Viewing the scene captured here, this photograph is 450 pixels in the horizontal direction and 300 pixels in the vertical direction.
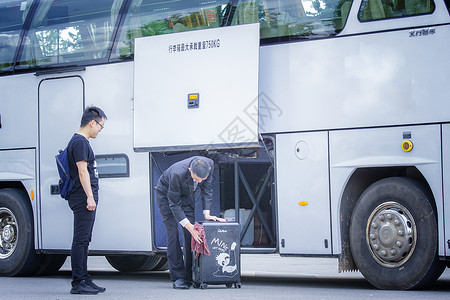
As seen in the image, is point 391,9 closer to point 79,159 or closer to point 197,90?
point 197,90

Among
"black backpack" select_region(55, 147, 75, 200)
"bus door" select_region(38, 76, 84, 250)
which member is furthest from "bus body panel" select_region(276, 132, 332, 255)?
"bus door" select_region(38, 76, 84, 250)

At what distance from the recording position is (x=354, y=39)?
28.2 feet

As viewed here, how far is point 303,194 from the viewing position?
346 inches

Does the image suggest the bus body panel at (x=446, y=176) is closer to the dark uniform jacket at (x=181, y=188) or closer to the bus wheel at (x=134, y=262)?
the dark uniform jacket at (x=181, y=188)

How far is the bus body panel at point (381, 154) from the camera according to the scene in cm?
801

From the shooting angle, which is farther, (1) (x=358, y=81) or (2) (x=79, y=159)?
(1) (x=358, y=81)

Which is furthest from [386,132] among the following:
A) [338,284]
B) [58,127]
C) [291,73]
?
[58,127]

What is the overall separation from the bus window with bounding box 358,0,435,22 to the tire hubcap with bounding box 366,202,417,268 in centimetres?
201

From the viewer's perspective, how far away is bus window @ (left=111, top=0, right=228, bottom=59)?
960 centimetres

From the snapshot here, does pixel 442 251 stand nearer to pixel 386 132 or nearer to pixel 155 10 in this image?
pixel 386 132

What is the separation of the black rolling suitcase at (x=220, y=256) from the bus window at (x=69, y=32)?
119 inches

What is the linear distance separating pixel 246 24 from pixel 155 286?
334 centimetres

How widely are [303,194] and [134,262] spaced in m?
4.44

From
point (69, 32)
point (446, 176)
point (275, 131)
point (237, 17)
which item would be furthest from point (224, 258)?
point (69, 32)
